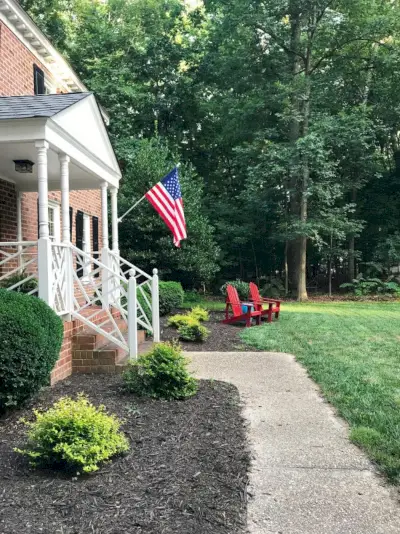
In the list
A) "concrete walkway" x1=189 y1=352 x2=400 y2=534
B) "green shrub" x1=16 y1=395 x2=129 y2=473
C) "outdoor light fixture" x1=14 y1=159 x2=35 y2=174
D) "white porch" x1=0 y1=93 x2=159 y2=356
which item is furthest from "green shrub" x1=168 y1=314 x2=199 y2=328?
"green shrub" x1=16 y1=395 x2=129 y2=473

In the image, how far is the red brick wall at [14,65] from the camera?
885 centimetres

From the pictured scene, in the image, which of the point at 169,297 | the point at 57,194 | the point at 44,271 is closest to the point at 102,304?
the point at 44,271

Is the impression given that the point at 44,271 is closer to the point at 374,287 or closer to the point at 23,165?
the point at 23,165

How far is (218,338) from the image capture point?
9.41 meters

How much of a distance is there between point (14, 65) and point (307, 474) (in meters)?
9.17

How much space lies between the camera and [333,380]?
5855 millimetres

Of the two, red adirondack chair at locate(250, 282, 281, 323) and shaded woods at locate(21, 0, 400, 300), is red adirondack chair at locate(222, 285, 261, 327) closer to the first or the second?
red adirondack chair at locate(250, 282, 281, 323)

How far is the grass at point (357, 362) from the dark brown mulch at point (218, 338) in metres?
0.26

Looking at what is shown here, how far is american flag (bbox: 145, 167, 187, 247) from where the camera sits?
33.8ft

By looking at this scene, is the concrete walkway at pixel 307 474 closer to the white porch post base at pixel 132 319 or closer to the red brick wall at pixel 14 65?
the white porch post base at pixel 132 319

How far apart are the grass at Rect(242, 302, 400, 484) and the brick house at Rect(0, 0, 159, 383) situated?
251cm

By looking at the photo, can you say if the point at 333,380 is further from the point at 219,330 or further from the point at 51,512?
the point at 219,330

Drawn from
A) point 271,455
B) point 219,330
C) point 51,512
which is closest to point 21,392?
point 51,512

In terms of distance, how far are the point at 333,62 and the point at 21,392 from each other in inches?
837
